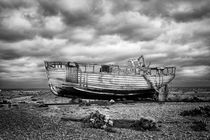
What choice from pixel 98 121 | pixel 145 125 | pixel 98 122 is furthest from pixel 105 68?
pixel 145 125

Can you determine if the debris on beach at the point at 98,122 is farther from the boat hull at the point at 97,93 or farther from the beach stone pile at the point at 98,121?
the boat hull at the point at 97,93

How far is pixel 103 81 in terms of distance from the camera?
21.3 m

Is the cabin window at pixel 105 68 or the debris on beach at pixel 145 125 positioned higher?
the cabin window at pixel 105 68

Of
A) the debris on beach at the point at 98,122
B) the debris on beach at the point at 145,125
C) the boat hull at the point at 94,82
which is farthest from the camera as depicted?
the boat hull at the point at 94,82

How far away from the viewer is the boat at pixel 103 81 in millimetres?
20188

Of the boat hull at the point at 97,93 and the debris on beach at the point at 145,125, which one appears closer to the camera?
the debris on beach at the point at 145,125

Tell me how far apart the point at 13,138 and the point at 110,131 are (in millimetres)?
3718

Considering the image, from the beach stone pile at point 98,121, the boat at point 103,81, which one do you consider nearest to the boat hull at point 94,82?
the boat at point 103,81

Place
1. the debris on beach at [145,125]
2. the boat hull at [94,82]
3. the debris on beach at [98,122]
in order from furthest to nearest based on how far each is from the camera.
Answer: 1. the boat hull at [94,82]
2. the debris on beach at [98,122]
3. the debris on beach at [145,125]

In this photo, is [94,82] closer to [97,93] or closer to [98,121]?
[97,93]

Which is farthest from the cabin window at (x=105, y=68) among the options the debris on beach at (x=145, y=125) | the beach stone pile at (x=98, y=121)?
the debris on beach at (x=145, y=125)

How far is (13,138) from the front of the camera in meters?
6.20

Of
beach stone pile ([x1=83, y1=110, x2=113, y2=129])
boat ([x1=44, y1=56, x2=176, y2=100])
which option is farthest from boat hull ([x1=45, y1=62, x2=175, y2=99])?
beach stone pile ([x1=83, y1=110, x2=113, y2=129])

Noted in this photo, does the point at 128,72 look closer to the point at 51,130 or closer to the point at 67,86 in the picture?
the point at 67,86
